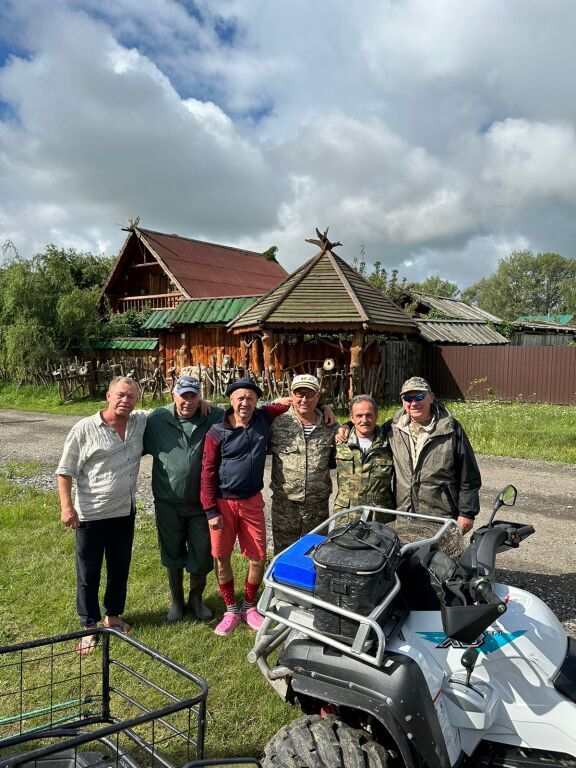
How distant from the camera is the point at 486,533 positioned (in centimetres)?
231

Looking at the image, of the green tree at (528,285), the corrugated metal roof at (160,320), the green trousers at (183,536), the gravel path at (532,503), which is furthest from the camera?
the green tree at (528,285)

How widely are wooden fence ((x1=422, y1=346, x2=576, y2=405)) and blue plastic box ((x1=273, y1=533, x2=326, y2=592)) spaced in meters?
17.1

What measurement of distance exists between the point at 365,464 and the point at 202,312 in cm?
1665

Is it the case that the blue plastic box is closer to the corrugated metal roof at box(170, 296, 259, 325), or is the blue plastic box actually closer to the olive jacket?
the olive jacket

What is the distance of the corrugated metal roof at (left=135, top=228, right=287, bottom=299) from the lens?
2438 cm

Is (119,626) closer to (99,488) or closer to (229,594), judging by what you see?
(229,594)

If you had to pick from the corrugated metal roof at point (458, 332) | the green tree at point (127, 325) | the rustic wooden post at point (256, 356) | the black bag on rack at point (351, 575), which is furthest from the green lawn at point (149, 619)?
the green tree at point (127, 325)

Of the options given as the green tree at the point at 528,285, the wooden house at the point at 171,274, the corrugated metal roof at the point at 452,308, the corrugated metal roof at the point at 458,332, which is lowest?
the corrugated metal roof at the point at 458,332

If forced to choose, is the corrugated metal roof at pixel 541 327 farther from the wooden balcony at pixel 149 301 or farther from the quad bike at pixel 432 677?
the quad bike at pixel 432 677

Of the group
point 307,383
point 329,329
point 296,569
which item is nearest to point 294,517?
point 307,383

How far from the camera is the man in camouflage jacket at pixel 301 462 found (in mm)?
4148

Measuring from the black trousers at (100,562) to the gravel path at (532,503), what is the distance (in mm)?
3100

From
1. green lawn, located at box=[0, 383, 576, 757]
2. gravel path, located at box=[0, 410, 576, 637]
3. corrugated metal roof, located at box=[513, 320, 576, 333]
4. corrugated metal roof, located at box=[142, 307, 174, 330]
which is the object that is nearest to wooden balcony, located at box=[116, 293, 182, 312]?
corrugated metal roof, located at box=[142, 307, 174, 330]

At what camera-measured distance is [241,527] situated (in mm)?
4215
